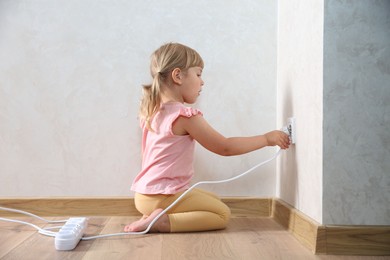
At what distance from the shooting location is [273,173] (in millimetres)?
1675

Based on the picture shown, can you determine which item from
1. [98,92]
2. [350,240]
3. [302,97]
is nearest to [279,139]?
[302,97]

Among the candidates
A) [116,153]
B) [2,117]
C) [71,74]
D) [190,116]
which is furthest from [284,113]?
[2,117]

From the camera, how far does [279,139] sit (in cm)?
144

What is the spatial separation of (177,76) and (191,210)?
1.45 ft

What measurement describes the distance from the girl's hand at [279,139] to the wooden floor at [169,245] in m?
0.27

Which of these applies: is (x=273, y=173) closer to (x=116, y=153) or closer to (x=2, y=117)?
(x=116, y=153)

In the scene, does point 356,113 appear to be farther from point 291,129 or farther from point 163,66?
point 163,66

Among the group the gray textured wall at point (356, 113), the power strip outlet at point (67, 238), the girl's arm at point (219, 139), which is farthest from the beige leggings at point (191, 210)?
the gray textured wall at point (356, 113)

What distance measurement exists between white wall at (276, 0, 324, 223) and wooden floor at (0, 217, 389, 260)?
120 mm

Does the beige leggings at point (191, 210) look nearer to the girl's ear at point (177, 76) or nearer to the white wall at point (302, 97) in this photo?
the white wall at point (302, 97)

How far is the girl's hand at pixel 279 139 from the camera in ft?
4.70

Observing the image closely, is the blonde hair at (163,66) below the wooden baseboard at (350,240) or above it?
above

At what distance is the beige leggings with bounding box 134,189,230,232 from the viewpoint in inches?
55.2

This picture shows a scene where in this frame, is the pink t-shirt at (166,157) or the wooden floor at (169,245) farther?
the pink t-shirt at (166,157)
